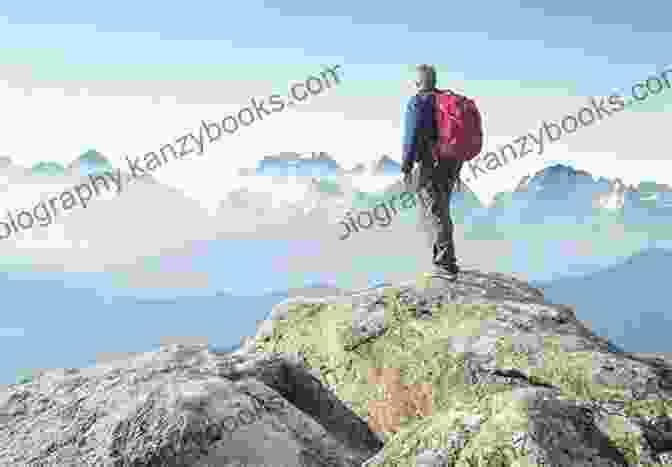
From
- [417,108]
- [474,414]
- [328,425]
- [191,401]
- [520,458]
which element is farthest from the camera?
[417,108]

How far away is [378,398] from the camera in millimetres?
12320

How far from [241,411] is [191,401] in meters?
0.47

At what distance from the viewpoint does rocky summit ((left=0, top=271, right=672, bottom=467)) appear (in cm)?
638

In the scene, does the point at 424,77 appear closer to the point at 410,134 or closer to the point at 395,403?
the point at 410,134

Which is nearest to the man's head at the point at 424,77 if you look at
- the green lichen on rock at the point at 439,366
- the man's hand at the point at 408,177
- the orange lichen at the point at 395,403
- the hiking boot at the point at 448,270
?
the man's hand at the point at 408,177

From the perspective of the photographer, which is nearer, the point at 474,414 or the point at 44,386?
the point at 474,414

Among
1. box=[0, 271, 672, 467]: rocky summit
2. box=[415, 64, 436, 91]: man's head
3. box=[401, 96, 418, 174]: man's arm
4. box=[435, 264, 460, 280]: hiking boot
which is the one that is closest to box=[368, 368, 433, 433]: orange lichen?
box=[0, 271, 672, 467]: rocky summit

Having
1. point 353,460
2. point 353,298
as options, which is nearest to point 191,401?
point 353,460

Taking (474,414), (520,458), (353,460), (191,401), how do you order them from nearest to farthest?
(520,458) < (474,414) < (191,401) < (353,460)

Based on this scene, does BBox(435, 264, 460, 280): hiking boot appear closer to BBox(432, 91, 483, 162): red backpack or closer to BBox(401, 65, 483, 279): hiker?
BBox(401, 65, 483, 279): hiker

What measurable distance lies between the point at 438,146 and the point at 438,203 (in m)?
1.28

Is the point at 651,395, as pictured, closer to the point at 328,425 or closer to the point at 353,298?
the point at 328,425

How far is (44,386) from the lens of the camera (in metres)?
8.92

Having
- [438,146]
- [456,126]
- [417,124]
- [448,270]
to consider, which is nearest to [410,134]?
[417,124]
